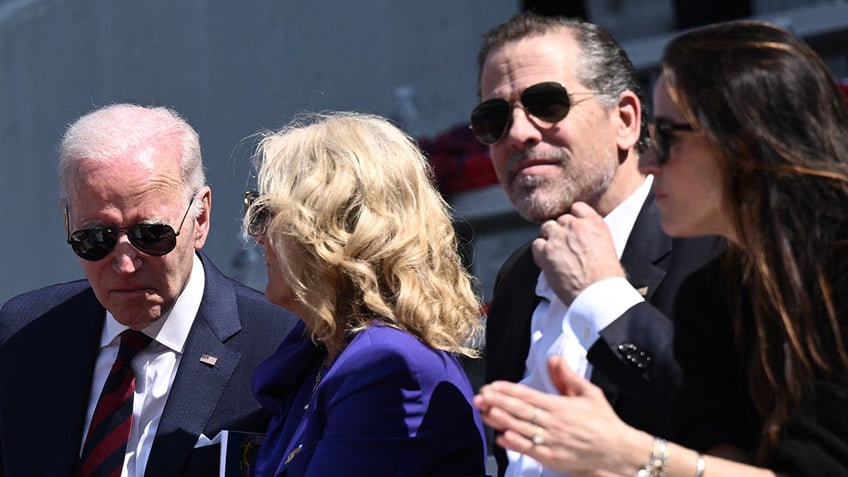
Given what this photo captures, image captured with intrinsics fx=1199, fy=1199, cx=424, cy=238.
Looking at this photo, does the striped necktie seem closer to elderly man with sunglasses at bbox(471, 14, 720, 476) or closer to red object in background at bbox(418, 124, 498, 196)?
elderly man with sunglasses at bbox(471, 14, 720, 476)

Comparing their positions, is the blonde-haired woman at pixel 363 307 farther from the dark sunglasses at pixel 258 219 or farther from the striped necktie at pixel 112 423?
the striped necktie at pixel 112 423

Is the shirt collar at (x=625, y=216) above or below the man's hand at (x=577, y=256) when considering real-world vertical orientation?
below

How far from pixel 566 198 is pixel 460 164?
144 inches

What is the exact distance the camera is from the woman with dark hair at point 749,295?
1762 millimetres

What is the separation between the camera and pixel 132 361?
3.06 m

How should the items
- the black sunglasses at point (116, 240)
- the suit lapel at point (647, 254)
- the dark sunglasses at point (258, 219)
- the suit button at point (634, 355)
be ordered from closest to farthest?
the suit button at point (634, 355) → the suit lapel at point (647, 254) → the dark sunglasses at point (258, 219) → the black sunglasses at point (116, 240)

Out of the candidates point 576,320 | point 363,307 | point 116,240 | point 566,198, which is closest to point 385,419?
point 363,307

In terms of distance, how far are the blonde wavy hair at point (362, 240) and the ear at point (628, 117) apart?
0.47 meters

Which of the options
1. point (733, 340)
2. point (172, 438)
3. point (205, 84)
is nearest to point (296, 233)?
point (172, 438)

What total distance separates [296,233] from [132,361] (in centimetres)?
83

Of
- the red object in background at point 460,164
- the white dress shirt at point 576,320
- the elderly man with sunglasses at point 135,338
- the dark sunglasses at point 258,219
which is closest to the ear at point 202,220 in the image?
the elderly man with sunglasses at point 135,338

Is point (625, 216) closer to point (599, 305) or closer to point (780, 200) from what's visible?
point (599, 305)

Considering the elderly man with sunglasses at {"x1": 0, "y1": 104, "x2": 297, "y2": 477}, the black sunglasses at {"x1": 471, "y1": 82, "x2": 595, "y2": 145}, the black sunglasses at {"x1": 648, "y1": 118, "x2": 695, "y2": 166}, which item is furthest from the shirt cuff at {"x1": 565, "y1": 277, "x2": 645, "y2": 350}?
the elderly man with sunglasses at {"x1": 0, "y1": 104, "x2": 297, "y2": 477}

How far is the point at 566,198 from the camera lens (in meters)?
2.60
